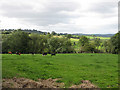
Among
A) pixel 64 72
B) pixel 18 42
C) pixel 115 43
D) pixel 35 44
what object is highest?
pixel 18 42

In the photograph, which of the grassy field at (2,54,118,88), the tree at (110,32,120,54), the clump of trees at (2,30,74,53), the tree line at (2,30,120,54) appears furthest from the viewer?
the clump of trees at (2,30,74,53)

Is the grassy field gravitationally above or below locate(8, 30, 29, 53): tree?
below

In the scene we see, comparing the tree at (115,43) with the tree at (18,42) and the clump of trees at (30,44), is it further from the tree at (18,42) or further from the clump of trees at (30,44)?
the tree at (18,42)

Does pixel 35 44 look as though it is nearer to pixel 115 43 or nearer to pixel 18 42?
pixel 18 42

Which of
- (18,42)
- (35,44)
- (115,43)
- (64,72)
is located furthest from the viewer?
(35,44)

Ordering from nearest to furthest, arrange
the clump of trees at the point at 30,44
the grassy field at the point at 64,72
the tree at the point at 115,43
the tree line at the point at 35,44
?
1. the grassy field at the point at 64,72
2. the tree at the point at 115,43
3. the tree line at the point at 35,44
4. the clump of trees at the point at 30,44

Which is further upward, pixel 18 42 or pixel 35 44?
pixel 18 42

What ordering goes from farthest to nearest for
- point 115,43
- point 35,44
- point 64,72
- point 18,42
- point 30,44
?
1. point 35,44
2. point 30,44
3. point 18,42
4. point 115,43
5. point 64,72

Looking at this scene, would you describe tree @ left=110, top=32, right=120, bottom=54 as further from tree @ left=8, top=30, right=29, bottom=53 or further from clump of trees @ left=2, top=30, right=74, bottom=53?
tree @ left=8, top=30, right=29, bottom=53

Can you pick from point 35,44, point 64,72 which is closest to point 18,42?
point 35,44

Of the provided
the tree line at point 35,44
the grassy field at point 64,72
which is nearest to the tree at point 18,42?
the tree line at point 35,44

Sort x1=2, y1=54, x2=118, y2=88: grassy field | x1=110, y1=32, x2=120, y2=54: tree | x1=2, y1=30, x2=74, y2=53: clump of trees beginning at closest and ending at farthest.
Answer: x1=2, y1=54, x2=118, y2=88: grassy field
x1=110, y1=32, x2=120, y2=54: tree
x1=2, y1=30, x2=74, y2=53: clump of trees

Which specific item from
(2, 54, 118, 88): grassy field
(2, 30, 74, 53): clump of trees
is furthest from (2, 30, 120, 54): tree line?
(2, 54, 118, 88): grassy field

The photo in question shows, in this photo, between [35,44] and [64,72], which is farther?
[35,44]
